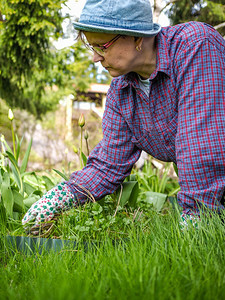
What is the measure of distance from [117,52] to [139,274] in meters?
0.99

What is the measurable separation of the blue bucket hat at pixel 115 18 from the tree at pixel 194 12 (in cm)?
311

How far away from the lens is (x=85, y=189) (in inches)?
73.1

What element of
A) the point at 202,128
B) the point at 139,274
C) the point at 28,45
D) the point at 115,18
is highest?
the point at 28,45

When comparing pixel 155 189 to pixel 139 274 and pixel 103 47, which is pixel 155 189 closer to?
pixel 103 47

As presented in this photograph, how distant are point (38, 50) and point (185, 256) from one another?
4764 mm

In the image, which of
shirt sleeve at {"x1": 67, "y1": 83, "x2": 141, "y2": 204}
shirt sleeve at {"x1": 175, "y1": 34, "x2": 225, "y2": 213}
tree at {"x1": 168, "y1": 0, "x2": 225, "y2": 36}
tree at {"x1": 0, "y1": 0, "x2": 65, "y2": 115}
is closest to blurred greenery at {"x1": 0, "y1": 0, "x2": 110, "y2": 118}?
tree at {"x1": 0, "y1": 0, "x2": 65, "y2": 115}

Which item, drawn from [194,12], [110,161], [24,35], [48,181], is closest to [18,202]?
[48,181]

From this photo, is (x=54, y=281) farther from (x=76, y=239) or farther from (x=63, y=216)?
(x=63, y=216)

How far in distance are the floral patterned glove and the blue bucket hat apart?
85 cm

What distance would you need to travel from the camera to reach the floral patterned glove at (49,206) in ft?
5.83

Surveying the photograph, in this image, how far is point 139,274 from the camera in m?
1.01

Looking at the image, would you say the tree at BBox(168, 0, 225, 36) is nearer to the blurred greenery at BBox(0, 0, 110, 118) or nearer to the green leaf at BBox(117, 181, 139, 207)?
the blurred greenery at BBox(0, 0, 110, 118)

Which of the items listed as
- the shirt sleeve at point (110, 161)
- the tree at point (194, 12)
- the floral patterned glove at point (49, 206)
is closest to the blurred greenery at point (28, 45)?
the tree at point (194, 12)

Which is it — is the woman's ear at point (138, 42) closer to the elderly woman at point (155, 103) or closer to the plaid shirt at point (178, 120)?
the elderly woman at point (155, 103)
